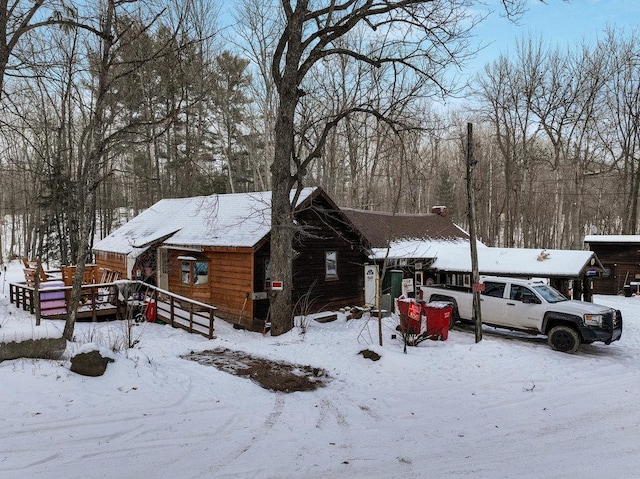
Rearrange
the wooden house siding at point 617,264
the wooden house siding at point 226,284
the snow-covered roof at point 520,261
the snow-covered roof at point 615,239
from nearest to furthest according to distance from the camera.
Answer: the wooden house siding at point 226,284
the snow-covered roof at point 520,261
the snow-covered roof at point 615,239
the wooden house siding at point 617,264

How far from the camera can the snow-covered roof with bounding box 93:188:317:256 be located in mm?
16078

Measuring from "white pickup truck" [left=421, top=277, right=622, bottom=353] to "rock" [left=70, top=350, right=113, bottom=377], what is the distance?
11452 millimetres

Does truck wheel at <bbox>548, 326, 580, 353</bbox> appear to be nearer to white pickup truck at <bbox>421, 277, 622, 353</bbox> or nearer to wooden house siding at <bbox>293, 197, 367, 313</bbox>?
white pickup truck at <bbox>421, 277, 622, 353</bbox>

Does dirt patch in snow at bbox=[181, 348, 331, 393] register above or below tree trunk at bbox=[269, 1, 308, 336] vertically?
below

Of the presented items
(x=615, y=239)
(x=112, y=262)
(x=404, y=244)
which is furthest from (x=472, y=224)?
(x=615, y=239)

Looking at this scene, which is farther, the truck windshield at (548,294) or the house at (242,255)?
the house at (242,255)

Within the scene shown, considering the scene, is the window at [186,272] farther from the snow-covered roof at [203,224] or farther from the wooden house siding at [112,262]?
the wooden house siding at [112,262]

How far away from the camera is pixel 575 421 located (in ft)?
25.0

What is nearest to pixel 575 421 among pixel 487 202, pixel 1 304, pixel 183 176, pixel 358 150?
pixel 1 304

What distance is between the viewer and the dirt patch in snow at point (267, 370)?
8.65 meters

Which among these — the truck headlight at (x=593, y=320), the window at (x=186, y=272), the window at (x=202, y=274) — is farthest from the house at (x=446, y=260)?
the window at (x=186, y=272)

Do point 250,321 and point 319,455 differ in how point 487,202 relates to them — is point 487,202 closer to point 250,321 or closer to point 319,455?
point 250,321

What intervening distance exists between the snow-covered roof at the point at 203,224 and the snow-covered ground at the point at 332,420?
6.02m

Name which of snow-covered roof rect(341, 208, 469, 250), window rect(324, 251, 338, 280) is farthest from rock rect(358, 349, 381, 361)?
snow-covered roof rect(341, 208, 469, 250)
